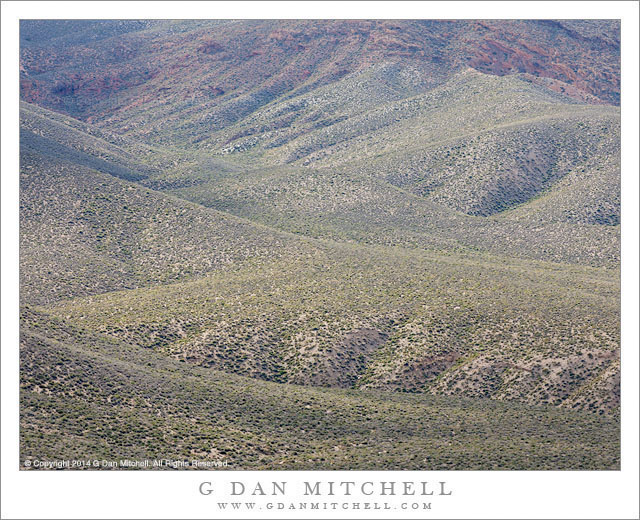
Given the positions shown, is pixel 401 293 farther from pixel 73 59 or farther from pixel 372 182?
pixel 73 59

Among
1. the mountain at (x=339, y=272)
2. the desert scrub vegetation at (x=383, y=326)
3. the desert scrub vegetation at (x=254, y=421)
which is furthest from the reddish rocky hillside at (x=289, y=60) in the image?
the desert scrub vegetation at (x=254, y=421)

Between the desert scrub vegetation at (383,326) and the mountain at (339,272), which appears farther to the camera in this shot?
the desert scrub vegetation at (383,326)

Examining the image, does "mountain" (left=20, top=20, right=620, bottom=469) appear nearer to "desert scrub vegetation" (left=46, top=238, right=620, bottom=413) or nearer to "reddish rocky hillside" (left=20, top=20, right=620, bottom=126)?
"desert scrub vegetation" (left=46, top=238, right=620, bottom=413)

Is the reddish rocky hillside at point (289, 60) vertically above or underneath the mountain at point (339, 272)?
above

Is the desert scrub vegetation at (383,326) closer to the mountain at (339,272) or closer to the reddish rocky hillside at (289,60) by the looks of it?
the mountain at (339,272)

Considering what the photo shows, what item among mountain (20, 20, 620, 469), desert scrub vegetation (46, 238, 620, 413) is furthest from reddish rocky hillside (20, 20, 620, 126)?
desert scrub vegetation (46, 238, 620, 413)

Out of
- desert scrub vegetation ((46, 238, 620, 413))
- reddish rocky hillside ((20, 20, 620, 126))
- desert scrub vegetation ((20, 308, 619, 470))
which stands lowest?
desert scrub vegetation ((20, 308, 619, 470))

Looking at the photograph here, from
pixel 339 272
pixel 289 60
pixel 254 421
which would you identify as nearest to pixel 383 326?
pixel 339 272

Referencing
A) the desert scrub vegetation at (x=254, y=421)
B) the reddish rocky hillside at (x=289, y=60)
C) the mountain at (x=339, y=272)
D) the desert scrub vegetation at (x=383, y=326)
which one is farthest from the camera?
the reddish rocky hillside at (x=289, y=60)

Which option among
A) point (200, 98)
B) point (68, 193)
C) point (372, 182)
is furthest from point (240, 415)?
point (200, 98)
